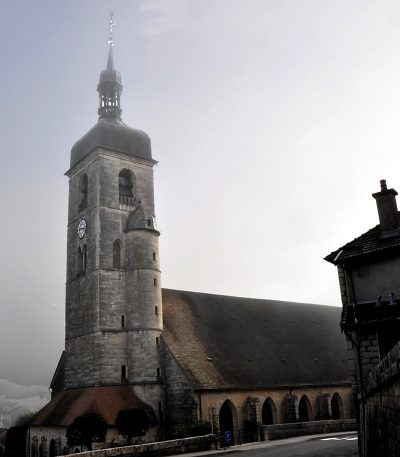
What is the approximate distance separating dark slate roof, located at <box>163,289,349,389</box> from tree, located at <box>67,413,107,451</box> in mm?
6777

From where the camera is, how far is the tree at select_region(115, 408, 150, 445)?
28453 millimetres

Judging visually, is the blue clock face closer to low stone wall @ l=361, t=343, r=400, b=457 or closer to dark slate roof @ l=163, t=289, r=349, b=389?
dark slate roof @ l=163, t=289, r=349, b=389

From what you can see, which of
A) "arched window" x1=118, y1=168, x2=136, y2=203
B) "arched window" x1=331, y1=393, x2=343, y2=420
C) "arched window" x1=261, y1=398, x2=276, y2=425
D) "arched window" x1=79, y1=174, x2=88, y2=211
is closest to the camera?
"arched window" x1=261, y1=398, x2=276, y2=425

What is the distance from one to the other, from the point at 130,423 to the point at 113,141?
20.3 meters

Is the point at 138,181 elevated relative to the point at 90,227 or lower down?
elevated

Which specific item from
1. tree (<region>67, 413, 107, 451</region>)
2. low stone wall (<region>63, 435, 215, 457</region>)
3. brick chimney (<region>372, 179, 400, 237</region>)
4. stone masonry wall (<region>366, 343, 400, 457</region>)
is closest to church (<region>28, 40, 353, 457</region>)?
tree (<region>67, 413, 107, 451</region>)

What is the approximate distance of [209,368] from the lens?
34.5 m

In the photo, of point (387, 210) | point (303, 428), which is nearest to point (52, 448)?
point (303, 428)

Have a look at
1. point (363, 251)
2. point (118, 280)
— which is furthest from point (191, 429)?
point (363, 251)

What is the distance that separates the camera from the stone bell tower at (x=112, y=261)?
33.8 metres

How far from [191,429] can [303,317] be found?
2276 centimetres

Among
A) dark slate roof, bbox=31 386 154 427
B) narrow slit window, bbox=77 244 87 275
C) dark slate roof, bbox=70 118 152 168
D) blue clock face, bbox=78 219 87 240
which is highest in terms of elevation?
dark slate roof, bbox=70 118 152 168

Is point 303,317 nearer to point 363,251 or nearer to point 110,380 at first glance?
point 110,380

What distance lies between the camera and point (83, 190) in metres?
40.2
